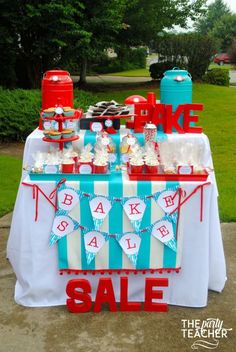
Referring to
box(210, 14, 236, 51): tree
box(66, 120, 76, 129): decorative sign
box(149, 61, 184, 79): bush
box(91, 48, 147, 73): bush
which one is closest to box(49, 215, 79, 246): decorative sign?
box(66, 120, 76, 129): decorative sign

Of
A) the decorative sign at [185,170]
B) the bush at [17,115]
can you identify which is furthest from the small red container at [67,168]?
the bush at [17,115]

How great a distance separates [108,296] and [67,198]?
0.73 metres

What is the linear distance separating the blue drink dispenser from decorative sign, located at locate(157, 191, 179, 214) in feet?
3.32

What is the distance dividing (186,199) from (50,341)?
4.05 ft

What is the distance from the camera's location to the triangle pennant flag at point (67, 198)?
2.93 metres

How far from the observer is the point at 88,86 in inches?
702

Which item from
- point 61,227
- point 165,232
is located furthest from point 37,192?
point 165,232

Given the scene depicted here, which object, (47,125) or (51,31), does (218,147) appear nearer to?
(51,31)

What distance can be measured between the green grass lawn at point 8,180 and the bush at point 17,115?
1151 millimetres

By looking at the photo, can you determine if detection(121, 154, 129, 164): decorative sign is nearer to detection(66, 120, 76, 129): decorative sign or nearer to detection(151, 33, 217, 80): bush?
detection(66, 120, 76, 129): decorative sign

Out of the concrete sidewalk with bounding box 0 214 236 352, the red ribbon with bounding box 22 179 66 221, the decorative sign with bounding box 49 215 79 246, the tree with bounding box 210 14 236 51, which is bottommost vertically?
the concrete sidewalk with bounding box 0 214 236 352

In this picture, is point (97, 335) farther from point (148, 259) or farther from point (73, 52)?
point (73, 52)

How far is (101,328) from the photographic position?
2904 mm

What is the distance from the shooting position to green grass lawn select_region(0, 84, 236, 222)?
5456 mm
